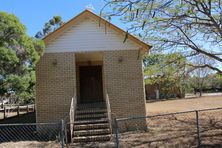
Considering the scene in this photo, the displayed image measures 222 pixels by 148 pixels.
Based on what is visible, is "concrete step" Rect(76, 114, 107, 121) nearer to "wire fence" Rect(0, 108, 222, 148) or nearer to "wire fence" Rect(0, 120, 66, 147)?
"wire fence" Rect(0, 108, 222, 148)

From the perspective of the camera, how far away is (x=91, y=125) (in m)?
18.1

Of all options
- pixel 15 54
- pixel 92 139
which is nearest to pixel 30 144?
pixel 92 139

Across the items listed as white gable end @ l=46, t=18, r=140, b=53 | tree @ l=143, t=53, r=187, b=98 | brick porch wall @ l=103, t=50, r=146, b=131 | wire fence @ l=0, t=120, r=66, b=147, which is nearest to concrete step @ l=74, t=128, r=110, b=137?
wire fence @ l=0, t=120, r=66, b=147

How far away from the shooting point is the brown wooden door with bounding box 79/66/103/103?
2412 cm

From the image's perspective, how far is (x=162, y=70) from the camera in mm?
17438

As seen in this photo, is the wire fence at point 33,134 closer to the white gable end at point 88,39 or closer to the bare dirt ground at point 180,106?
the white gable end at point 88,39

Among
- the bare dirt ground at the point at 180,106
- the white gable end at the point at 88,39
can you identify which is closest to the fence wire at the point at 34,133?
the white gable end at the point at 88,39

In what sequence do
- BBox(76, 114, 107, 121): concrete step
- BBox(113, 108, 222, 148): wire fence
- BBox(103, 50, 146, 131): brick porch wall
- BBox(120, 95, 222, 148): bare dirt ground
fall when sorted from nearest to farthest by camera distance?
BBox(113, 108, 222, 148): wire fence, BBox(120, 95, 222, 148): bare dirt ground, BBox(76, 114, 107, 121): concrete step, BBox(103, 50, 146, 131): brick porch wall

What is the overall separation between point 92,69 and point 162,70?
311 inches

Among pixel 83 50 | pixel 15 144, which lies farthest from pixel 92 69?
pixel 15 144

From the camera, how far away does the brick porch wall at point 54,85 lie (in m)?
19.8

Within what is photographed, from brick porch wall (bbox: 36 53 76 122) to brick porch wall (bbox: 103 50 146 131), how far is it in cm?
175

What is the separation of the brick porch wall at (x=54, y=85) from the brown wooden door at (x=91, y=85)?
4056 millimetres

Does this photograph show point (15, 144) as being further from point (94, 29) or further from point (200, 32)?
point (200, 32)
